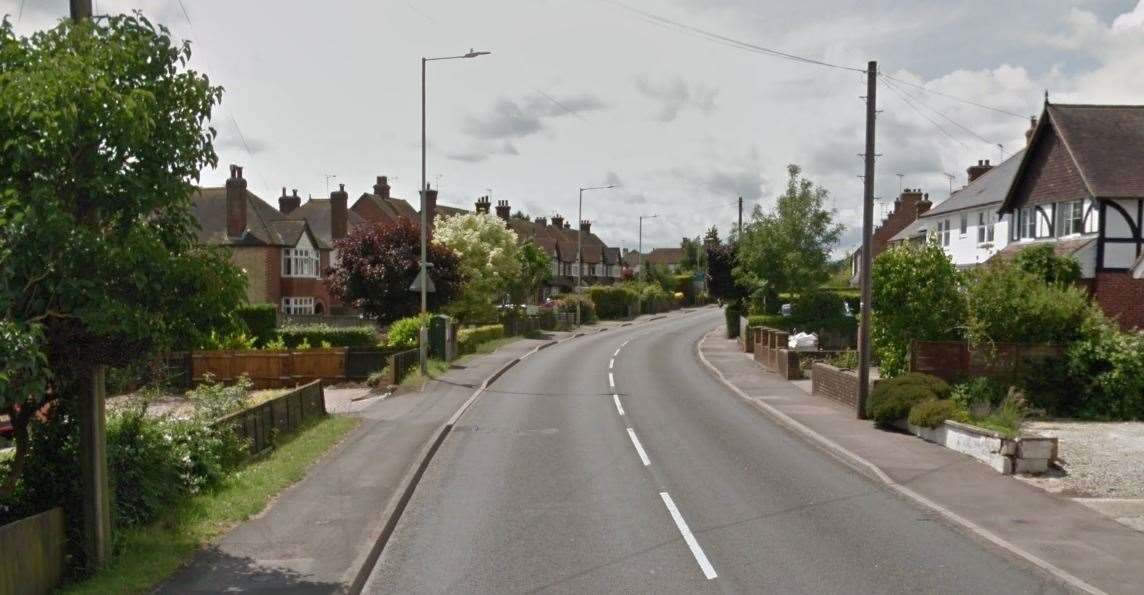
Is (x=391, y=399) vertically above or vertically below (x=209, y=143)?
below

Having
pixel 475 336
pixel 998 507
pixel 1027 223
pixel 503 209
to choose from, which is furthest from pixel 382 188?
pixel 998 507

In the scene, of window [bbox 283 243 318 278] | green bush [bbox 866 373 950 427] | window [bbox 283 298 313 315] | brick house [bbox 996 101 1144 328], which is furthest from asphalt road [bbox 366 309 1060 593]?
window [bbox 283 298 313 315]

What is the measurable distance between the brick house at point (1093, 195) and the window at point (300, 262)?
38.8 meters

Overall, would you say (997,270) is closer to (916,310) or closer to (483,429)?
(916,310)

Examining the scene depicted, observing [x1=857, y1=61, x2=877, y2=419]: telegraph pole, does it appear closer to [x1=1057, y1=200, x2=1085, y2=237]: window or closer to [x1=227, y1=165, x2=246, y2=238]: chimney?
[x1=1057, y1=200, x2=1085, y2=237]: window

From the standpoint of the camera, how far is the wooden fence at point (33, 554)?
8.44 m

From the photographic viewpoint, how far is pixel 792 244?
49000mm

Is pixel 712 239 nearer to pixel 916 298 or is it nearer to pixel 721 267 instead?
pixel 721 267

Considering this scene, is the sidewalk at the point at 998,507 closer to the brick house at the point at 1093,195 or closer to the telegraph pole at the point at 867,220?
the telegraph pole at the point at 867,220

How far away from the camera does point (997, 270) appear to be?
943 inches

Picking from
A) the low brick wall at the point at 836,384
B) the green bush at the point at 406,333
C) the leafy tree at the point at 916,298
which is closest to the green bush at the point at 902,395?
the low brick wall at the point at 836,384

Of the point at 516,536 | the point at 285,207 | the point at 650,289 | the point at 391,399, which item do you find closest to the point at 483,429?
the point at 391,399

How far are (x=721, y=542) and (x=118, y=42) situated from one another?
8.53m

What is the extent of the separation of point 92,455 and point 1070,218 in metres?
34.4
